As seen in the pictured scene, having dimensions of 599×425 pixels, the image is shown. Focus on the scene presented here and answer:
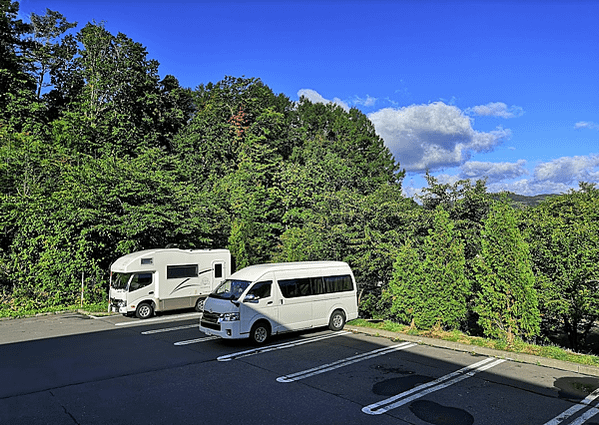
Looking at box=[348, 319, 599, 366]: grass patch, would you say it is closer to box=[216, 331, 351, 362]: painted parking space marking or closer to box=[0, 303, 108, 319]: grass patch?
box=[216, 331, 351, 362]: painted parking space marking

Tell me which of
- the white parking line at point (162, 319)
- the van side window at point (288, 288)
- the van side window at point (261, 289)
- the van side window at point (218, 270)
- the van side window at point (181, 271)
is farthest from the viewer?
the van side window at point (218, 270)

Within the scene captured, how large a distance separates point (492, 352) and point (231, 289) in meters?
7.22

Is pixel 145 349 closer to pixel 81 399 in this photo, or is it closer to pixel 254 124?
pixel 81 399

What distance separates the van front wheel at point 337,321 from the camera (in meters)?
13.7

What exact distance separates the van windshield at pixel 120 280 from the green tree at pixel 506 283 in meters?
13.8

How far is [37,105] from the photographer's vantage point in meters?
36.9

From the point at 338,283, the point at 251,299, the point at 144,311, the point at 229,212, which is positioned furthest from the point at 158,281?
the point at 229,212

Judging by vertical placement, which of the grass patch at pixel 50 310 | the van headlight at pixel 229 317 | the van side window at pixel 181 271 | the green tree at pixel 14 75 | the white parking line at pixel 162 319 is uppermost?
the green tree at pixel 14 75

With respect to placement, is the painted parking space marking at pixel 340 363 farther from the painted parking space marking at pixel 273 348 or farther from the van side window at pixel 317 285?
the van side window at pixel 317 285

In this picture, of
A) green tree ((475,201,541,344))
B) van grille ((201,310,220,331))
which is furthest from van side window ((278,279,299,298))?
green tree ((475,201,541,344))

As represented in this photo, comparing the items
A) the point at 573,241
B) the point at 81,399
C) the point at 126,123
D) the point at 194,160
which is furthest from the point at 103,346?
the point at 194,160

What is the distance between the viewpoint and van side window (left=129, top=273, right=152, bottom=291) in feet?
58.0

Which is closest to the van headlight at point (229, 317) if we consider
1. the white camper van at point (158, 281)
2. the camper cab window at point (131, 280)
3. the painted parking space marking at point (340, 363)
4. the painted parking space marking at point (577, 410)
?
the painted parking space marking at point (340, 363)

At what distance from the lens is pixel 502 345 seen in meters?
10.5
